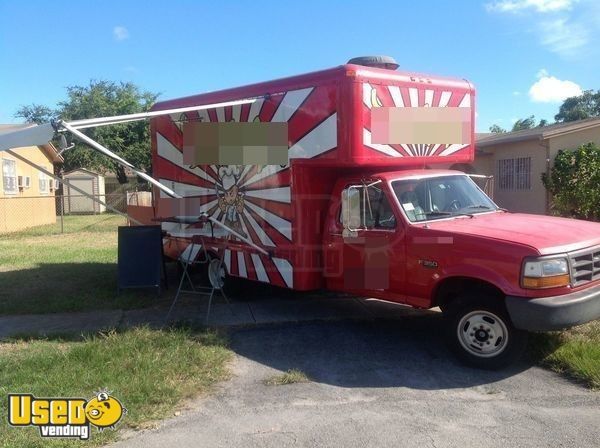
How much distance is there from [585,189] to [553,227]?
9413mm

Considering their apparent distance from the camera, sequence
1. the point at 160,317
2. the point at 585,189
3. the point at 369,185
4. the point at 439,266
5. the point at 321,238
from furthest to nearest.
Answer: the point at 585,189 < the point at 160,317 < the point at 321,238 < the point at 369,185 < the point at 439,266

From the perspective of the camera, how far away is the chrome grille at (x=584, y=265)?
5102mm

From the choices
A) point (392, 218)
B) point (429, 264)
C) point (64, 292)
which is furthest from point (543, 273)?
point (64, 292)

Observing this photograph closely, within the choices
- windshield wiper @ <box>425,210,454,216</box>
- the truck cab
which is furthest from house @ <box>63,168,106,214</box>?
windshield wiper @ <box>425,210,454,216</box>

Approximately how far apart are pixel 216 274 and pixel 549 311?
501 cm

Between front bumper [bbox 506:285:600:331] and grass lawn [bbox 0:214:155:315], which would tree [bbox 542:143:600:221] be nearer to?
front bumper [bbox 506:285:600:331]

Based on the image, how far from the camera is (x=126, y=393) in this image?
15.8ft

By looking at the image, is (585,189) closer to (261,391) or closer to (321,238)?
(321,238)

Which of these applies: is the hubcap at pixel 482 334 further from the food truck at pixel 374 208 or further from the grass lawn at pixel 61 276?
the grass lawn at pixel 61 276

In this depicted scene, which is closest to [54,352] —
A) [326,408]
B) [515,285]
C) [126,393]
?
[126,393]

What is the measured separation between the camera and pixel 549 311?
16.0 ft

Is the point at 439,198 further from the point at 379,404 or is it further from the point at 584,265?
the point at 379,404

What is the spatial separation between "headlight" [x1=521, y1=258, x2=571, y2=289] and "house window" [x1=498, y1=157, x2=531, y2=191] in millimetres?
12818

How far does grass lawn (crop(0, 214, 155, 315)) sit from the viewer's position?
8305mm
